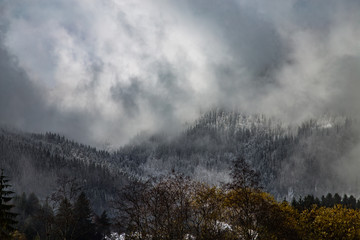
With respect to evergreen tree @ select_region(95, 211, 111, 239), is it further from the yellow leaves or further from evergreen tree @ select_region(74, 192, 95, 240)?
the yellow leaves

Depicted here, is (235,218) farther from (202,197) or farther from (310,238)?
(310,238)

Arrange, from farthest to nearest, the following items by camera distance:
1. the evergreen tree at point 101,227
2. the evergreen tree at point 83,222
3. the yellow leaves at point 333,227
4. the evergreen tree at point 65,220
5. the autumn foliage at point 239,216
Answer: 1. the evergreen tree at point 101,227
2. the evergreen tree at point 83,222
3. the evergreen tree at point 65,220
4. the yellow leaves at point 333,227
5. the autumn foliage at point 239,216

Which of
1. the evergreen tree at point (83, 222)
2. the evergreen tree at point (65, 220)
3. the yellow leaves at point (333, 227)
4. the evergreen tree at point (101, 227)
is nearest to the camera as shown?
the yellow leaves at point (333, 227)

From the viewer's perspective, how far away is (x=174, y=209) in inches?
2562

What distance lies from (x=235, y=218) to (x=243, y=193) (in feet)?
18.1

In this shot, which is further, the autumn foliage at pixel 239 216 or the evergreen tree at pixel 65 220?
the evergreen tree at pixel 65 220

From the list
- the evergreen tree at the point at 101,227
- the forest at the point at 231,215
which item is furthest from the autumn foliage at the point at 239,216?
the evergreen tree at the point at 101,227

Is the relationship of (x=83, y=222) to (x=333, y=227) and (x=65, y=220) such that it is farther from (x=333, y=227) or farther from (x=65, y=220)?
(x=333, y=227)

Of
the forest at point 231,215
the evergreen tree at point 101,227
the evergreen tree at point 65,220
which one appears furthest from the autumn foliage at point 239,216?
the evergreen tree at point 101,227

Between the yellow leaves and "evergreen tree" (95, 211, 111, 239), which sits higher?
"evergreen tree" (95, 211, 111, 239)

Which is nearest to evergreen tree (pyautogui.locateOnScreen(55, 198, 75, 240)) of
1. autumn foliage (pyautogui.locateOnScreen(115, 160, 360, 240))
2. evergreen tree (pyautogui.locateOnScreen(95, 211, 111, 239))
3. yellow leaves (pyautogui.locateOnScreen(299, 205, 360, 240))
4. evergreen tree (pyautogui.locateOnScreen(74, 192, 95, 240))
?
autumn foliage (pyautogui.locateOnScreen(115, 160, 360, 240))

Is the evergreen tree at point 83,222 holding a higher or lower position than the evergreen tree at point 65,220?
higher

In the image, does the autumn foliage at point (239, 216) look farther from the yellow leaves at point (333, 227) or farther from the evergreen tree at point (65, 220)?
the evergreen tree at point (65, 220)

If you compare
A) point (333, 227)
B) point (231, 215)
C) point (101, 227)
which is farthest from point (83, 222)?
point (333, 227)
